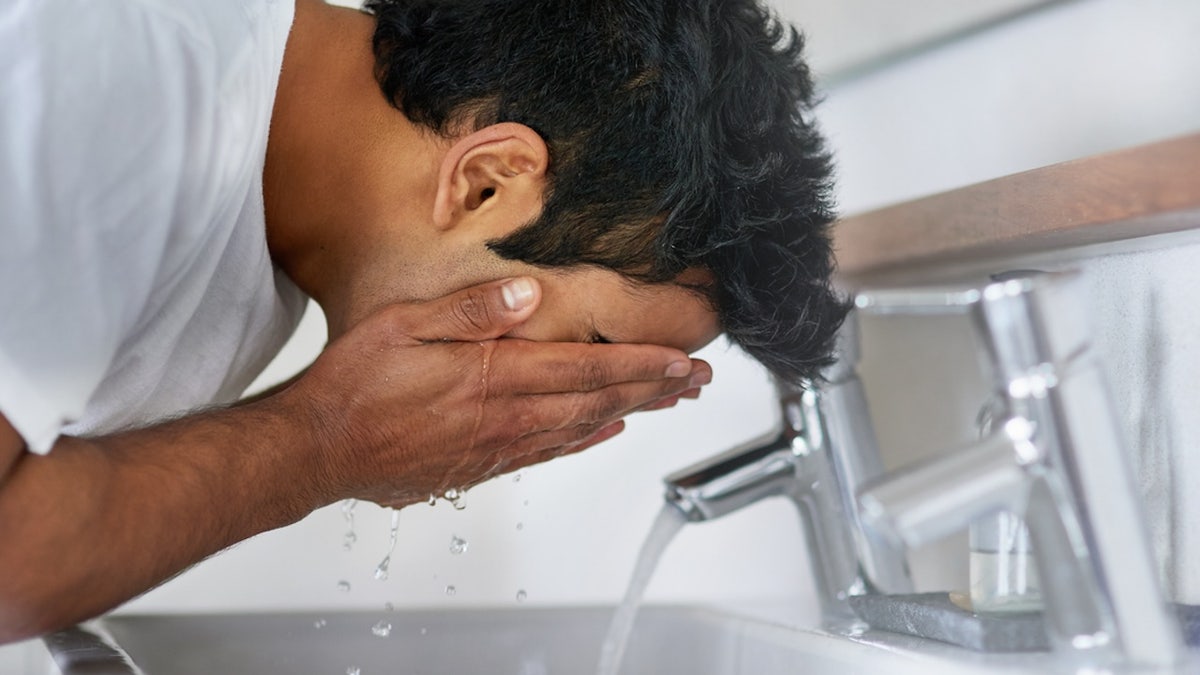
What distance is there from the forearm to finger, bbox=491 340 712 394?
124 millimetres

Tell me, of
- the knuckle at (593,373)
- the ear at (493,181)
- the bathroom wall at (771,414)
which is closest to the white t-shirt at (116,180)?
the ear at (493,181)

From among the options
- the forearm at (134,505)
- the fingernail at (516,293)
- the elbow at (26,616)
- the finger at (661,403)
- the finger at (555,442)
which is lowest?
the elbow at (26,616)

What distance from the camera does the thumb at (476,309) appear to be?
2.17 feet

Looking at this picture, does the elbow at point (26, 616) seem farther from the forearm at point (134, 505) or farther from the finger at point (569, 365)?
the finger at point (569, 365)

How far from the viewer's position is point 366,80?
0.73 metres

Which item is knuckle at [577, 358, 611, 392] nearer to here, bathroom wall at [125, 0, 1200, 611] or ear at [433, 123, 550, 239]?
ear at [433, 123, 550, 239]

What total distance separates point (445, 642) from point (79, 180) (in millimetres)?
449

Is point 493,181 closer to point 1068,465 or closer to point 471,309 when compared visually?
point 471,309

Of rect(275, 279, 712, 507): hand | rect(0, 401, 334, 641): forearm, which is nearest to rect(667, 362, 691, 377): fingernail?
rect(275, 279, 712, 507): hand

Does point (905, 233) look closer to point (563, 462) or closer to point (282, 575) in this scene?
point (563, 462)

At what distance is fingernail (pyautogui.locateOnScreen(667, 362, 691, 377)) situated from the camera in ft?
2.28

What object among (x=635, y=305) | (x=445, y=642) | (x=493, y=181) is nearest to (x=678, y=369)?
(x=635, y=305)

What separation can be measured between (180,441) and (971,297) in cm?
38

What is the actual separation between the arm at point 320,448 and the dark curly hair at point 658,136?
0.06 meters
